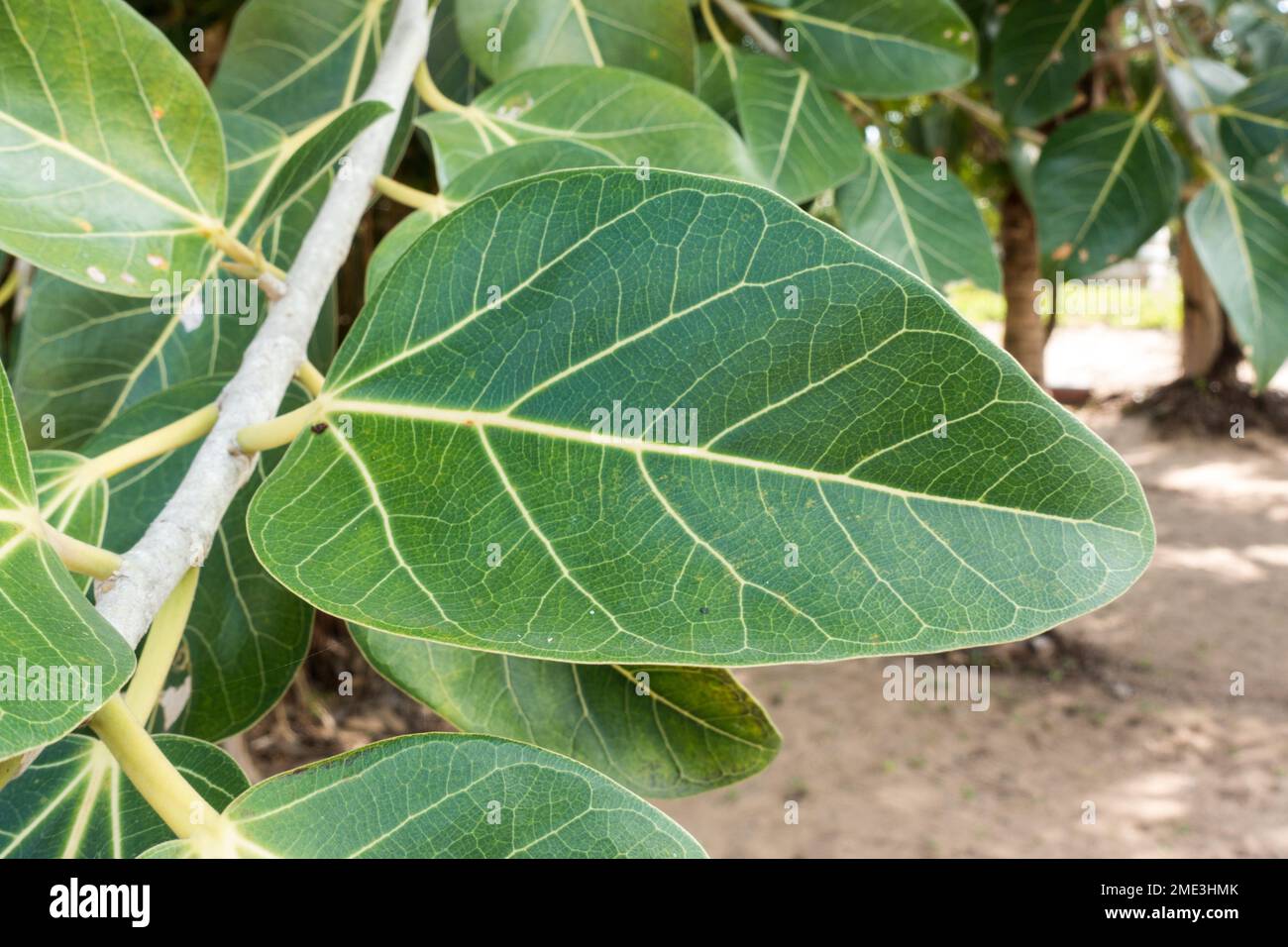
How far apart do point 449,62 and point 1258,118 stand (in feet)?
2.54

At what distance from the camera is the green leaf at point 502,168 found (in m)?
0.53

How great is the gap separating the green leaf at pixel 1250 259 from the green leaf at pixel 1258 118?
6 centimetres

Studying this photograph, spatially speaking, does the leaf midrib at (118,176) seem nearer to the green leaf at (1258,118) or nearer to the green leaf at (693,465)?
the green leaf at (693,465)

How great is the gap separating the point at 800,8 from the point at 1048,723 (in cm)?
266

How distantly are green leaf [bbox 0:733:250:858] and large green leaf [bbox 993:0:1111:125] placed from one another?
43.6 inches

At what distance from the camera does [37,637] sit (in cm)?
30

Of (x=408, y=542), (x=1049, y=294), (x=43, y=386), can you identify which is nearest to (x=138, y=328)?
(x=43, y=386)

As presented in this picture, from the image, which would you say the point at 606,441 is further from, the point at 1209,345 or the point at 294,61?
the point at 1209,345

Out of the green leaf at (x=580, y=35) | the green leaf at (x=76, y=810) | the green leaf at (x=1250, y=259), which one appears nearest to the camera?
the green leaf at (x=76, y=810)

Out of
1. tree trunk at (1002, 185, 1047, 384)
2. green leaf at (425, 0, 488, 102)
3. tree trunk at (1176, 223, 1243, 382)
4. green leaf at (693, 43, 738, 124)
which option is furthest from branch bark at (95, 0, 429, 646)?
tree trunk at (1176, 223, 1243, 382)

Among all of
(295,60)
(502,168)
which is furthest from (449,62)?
(502,168)

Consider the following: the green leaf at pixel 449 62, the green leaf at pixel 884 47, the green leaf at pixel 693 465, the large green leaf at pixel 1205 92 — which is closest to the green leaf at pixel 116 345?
the green leaf at pixel 449 62

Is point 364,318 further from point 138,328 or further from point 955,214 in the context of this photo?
point 955,214

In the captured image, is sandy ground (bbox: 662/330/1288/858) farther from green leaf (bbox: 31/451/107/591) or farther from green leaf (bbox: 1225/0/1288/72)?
green leaf (bbox: 31/451/107/591)
